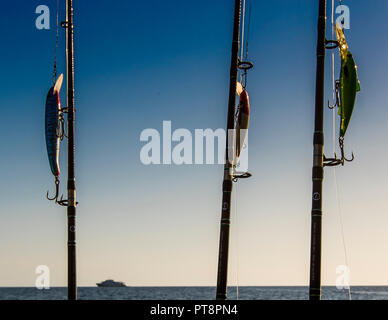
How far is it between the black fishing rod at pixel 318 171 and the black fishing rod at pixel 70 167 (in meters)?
5.22

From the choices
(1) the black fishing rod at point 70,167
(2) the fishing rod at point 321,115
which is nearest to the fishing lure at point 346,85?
(2) the fishing rod at point 321,115

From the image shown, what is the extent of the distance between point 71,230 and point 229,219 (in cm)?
362

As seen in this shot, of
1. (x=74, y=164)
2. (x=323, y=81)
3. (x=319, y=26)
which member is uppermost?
(x=319, y=26)

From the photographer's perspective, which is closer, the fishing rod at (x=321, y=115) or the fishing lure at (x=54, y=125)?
the fishing rod at (x=321, y=115)

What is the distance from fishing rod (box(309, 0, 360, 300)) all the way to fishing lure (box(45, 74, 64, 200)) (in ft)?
20.2

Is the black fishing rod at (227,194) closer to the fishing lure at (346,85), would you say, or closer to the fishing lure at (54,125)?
the fishing lure at (346,85)

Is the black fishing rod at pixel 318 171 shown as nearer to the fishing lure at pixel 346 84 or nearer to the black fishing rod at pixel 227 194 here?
the fishing lure at pixel 346 84

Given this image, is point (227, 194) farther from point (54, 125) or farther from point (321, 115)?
point (54, 125)

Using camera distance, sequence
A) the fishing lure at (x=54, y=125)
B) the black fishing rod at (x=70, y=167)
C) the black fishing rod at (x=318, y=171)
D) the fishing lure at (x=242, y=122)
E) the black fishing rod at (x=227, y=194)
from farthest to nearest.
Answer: the fishing lure at (x=54, y=125) < the black fishing rod at (x=70, y=167) < the fishing lure at (x=242, y=122) < the black fishing rod at (x=227, y=194) < the black fishing rod at (x=318, y=171)

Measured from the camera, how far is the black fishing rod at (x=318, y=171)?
1190 cm

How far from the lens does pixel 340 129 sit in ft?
43.0

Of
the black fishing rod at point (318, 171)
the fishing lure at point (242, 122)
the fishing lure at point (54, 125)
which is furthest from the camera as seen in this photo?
the fishing lure at point (54, 125)
